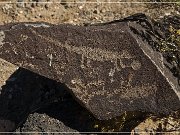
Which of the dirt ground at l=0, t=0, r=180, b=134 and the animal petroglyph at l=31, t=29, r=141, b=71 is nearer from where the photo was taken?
the animal petroglyph at l=31, t=29, r=141, b=71

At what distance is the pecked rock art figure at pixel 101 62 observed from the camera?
4.06 meters

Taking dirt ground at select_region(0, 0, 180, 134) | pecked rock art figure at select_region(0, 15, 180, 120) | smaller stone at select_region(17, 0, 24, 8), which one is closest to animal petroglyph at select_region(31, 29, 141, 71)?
pecked rock art figure at select_region(0, 15, 180, 120)

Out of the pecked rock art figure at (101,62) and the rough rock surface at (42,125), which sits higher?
the pecked rock art figure at (101,62)

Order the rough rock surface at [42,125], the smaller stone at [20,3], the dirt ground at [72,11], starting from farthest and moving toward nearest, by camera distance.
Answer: the smaller stone at [20,3], the dirt ground at [72,11], the rough rock surface at [42,125]

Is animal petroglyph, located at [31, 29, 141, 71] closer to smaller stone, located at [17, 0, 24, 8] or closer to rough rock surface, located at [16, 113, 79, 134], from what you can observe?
rough rock surface, located at [16, 113, 79, 134]

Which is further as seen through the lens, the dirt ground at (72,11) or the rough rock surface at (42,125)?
the dirt ground at (72,11)

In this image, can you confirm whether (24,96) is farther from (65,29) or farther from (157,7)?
(157,7)

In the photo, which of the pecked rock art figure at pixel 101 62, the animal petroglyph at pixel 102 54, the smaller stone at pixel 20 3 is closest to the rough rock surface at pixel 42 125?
the pecked rock art figure at pixel 101 62

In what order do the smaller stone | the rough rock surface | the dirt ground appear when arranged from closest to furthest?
1. the rough rock surface
2. the dirt ground
3. the smaller stone

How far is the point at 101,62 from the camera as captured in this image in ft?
13.8

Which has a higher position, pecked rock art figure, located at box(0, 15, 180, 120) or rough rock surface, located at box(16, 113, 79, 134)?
pecked rock art figure, located at box(0, 15, 180, 120)

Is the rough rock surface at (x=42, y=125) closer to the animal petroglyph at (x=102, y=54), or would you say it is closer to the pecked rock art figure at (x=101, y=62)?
the pecked rock art figure at (x=101, y=62)

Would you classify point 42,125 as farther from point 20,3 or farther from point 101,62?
point 20,3

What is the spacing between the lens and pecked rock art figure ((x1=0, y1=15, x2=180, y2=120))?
406 centimetres
